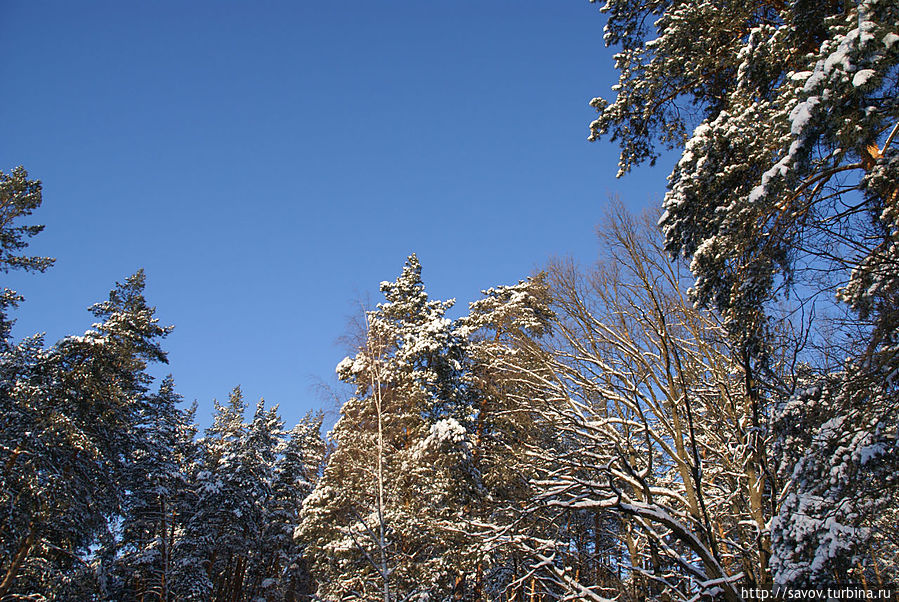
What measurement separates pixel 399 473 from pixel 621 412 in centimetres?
718

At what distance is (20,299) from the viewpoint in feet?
53.1

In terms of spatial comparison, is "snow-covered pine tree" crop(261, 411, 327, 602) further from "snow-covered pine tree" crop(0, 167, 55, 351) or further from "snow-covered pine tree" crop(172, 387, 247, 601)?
"snow-covered pine tree" crop(0, 167, 55, 351)

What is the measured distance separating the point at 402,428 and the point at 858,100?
14.3 metres

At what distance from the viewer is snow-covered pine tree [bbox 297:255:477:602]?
13.3 meters

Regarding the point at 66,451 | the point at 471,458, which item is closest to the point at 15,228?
the point at 66,451

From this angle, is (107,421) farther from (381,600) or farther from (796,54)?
(796,54)

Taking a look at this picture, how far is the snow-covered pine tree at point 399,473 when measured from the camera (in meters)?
13.3

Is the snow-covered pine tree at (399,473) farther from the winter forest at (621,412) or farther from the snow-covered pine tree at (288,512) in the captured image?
the snow-covered pine tree at (288,512)

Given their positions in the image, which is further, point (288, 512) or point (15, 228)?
point (288, 512)

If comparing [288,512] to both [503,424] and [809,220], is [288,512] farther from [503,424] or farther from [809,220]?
[809,220]

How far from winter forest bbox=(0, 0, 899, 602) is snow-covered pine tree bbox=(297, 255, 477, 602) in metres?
0.09

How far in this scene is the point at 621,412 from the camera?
35.2 feet

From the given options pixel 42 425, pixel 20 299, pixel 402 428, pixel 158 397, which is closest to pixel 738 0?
pixel 402 428

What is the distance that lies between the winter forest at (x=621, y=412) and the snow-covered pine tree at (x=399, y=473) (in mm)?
93
